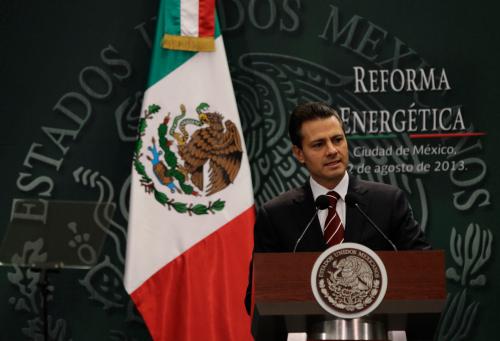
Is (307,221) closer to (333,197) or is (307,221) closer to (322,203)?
(333,197)

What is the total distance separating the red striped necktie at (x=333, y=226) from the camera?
3121mm

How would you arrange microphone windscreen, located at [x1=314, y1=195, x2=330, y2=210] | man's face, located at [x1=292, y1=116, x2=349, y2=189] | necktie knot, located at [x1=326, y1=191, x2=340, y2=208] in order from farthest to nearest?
man's face, located at [x1=292, y1=116, x2=349, y2=189] < necktie knot, located at [x1=326, y1=191, x2=340, y2=208] < microphone windscreen, located at [x1=314, y1=195, x2=330, y2=210]

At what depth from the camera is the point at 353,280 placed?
239 centimetres

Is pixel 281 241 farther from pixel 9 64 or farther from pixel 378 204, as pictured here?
pixel 9 64

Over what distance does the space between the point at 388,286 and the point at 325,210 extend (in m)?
0.88

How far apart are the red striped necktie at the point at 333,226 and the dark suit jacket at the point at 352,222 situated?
0.08 ft

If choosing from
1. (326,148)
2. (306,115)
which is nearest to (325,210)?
(326,148)

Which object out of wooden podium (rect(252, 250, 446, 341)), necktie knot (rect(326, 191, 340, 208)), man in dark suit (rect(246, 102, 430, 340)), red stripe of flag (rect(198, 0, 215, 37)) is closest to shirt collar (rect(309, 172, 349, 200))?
man in dark suit (rect(246, 102, 430, 340))

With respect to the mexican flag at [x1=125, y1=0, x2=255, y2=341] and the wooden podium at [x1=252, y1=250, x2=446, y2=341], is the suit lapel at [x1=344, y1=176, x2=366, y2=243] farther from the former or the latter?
the mexican flag at [x1=125, y1=0, x2=255, y2=341]

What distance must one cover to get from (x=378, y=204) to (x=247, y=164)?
1.80 meters

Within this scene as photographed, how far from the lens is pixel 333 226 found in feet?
10.3

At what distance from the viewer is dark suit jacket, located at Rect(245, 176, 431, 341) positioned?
312 cm

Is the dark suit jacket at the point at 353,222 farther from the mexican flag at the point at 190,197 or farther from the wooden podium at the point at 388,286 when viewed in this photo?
the mexican flag at the point at 190,197

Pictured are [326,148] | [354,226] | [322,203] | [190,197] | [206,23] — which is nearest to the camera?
[322,203]
